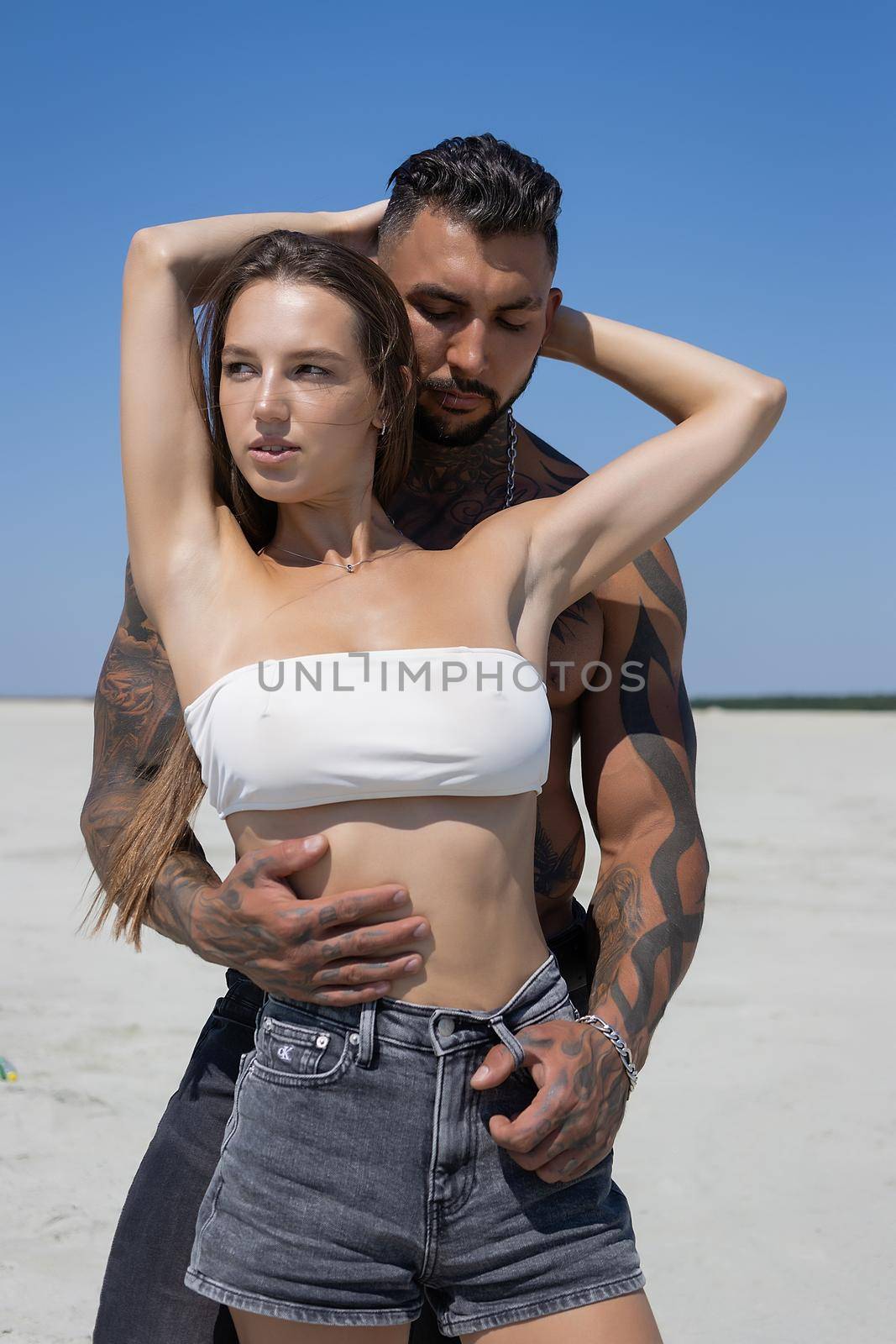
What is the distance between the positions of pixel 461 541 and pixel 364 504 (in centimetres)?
20

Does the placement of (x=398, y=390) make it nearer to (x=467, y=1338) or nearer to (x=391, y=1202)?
(x=391, y=1202)

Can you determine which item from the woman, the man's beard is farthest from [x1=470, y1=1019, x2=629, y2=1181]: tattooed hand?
the man's beard

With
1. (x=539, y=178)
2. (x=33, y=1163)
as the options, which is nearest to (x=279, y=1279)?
(x=539, y=178)

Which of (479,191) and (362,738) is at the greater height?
(479,191)

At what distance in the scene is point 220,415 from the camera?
2.45 m

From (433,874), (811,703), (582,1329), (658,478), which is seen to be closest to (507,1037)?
(433,874)

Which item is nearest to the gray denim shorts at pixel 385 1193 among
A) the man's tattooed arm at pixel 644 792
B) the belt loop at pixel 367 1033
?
the belt loop at pixel 367 1033

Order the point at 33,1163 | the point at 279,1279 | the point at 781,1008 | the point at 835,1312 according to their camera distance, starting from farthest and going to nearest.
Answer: the point at 781,1008 → the point at 33,1163 → the point at 835,1312 → the point at 279,1279

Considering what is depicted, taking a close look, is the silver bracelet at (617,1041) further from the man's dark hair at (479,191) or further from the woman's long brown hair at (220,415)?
the man's dark hair at (479,191)

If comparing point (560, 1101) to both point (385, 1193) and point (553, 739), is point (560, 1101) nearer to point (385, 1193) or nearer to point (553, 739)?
point (385, 1193)

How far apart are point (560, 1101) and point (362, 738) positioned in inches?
25.6

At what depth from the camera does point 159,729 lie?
278 cm

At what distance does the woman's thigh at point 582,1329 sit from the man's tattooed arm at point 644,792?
562 millimetres

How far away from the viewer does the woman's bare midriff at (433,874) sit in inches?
82.1
